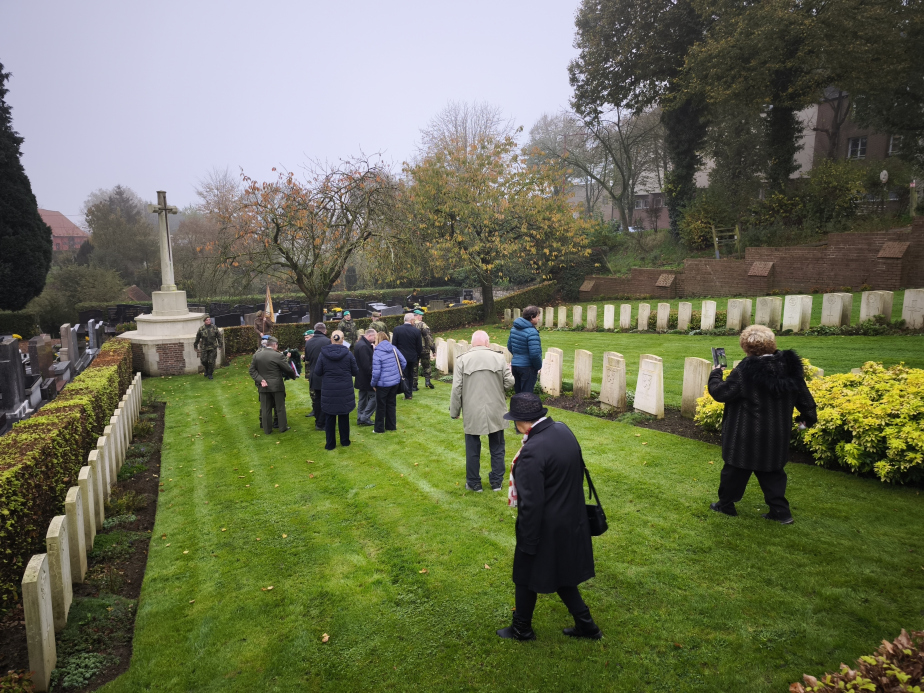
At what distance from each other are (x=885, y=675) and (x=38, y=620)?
486 centimetres

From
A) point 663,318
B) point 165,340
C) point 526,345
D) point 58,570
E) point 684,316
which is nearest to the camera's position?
point 58,570

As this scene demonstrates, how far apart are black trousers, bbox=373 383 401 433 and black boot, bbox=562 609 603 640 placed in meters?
5.71

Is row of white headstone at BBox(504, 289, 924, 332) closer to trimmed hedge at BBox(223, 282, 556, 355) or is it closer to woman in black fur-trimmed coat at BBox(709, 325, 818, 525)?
trimmed hedge at BBox(223, 282, 556, 355)

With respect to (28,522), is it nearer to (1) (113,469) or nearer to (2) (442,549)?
(1) (113,469)

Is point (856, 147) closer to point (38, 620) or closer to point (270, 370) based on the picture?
point (270, 370)

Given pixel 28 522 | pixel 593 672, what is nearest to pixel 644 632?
pixel 593 672

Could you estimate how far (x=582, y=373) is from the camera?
10336 millimetres

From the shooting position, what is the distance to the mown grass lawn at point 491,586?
12.0ft

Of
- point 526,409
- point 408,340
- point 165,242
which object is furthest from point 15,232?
point 526,409

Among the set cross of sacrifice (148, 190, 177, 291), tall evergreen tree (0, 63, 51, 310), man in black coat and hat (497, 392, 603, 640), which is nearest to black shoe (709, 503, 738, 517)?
man in black coat and hat (497, 392, 603, 640)

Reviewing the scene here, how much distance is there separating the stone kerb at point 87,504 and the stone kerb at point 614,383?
7.42 m

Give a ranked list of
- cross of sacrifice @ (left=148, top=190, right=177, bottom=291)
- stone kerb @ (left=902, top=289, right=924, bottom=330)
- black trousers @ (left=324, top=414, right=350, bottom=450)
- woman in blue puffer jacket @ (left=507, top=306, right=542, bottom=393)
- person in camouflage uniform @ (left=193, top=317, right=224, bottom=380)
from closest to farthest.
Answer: woman in blue puffer jacket @ (left=507, top=306, right=542, bottom=393)
black trousers @ (left=324, top=414, right=350, bottom=450)
stone kerb @ (left=902, top=289, right=924, bottom=330)
person in camouflage uniform @ (left=193, top=317, right=224, bottom=380)
cross of sacrifice @ (left=148, top=190, right=177, bottom=291)

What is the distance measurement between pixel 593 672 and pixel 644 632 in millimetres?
565

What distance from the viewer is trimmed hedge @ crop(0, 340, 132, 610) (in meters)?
4.23
